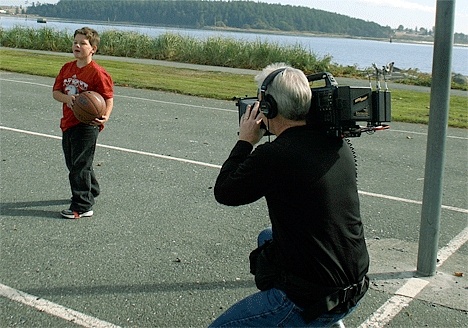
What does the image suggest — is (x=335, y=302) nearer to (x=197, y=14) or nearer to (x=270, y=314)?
(x=270, y=314)

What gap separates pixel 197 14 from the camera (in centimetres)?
5556

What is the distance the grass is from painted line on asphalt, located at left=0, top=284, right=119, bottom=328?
1106 centimetres

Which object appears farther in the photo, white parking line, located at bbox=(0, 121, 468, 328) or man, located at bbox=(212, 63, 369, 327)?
white parking line, located at bbox=(0, 121, 468, 328)

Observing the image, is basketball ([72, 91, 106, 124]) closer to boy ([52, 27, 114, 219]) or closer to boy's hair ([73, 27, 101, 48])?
boy ([52, 27, 114, 219])

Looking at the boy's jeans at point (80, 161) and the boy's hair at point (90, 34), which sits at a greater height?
the boy's hair at point (90, 34)

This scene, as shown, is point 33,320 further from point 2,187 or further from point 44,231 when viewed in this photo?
point 2,187

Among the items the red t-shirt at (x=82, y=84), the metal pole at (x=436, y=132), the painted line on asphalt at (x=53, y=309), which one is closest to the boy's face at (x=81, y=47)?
the red t-shirt at (x=82, y=84)

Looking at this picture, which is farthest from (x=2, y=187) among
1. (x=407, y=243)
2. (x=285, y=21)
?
(x=285, y=21)

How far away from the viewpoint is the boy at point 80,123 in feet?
21.1

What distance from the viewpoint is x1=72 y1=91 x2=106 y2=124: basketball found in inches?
245

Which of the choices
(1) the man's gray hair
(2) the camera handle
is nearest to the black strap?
(1) the man's gray hair

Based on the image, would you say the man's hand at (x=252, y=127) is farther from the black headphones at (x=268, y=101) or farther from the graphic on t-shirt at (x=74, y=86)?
the graphic on t-shirt at (x=74, y=86)

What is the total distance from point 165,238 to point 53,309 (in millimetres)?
1634

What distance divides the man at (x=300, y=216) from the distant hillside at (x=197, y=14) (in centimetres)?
4418
